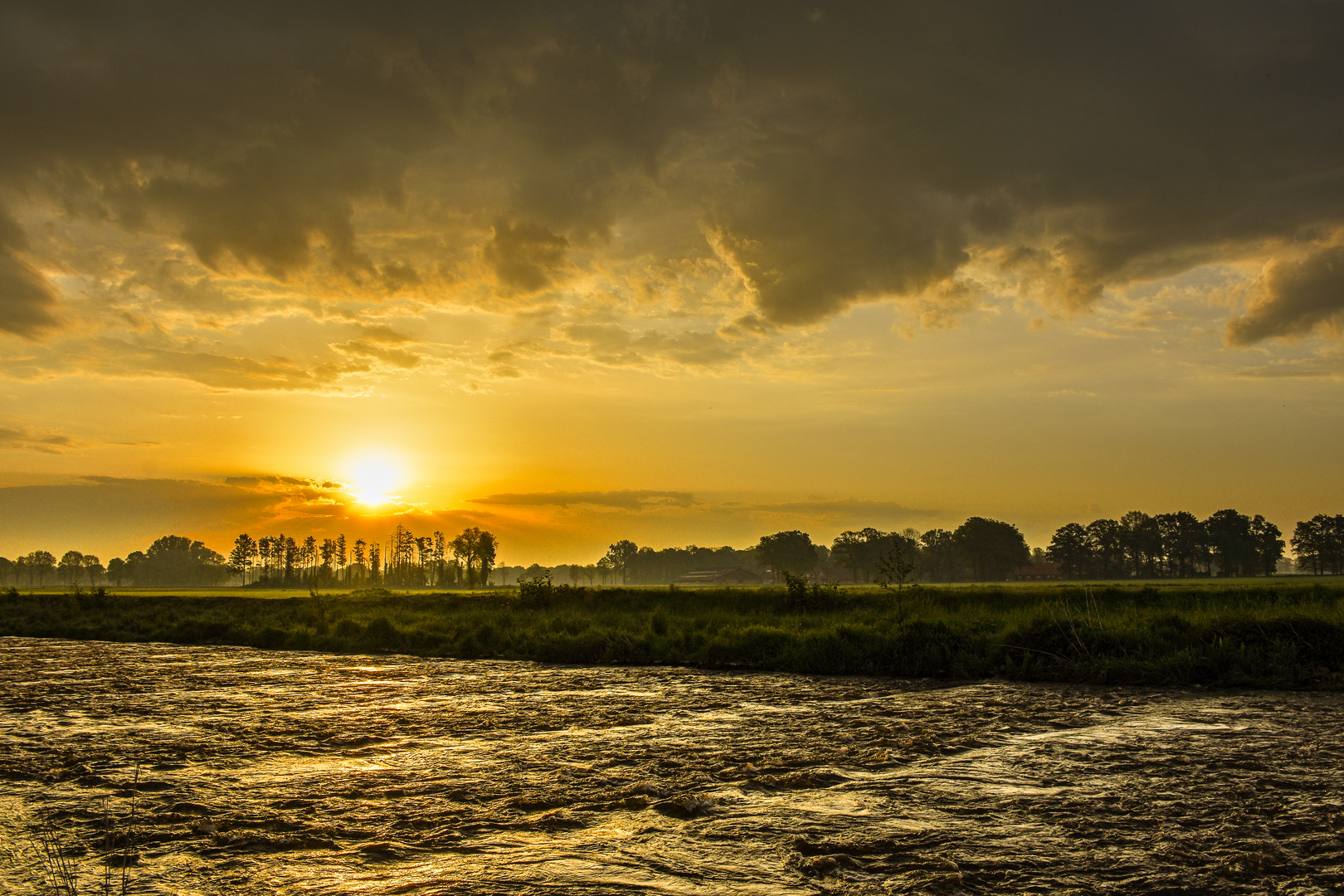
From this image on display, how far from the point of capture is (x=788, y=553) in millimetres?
177500

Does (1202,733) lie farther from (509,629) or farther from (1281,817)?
(509,629)

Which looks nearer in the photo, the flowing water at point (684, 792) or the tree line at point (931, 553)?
the flowing water at point (684, 792)

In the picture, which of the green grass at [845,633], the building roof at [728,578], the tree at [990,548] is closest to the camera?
the green grass at [845,633]

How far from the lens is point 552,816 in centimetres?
715

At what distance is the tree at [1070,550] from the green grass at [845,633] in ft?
423

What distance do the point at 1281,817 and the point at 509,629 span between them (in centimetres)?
2228

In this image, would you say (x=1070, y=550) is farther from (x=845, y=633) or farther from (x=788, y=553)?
(x=845, y=633)

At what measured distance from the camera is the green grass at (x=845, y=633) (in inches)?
648

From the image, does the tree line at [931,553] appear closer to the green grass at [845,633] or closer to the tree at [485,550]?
the tree at [485,550]

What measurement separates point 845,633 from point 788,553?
160m

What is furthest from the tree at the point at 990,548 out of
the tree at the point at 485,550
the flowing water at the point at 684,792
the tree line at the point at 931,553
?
the flowing water at the point at 684,792

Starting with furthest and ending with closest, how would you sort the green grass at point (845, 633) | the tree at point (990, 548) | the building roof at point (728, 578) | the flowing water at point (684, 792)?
the building roof at point (728, 578) < the tree at point (990, 548) < the green grass at point (845, 633) < the flowing water at point (684, 792)

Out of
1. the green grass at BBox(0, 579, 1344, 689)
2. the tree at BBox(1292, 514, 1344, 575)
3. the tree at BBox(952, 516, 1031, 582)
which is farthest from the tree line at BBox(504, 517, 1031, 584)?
the green grass at BBox(0, 579, 1344, 689)

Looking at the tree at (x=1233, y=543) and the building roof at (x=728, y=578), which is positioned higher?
the tree at (x=1233, y=543)
